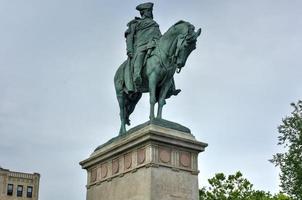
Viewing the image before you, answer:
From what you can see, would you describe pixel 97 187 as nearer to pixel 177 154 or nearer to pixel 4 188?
pixel 177 154

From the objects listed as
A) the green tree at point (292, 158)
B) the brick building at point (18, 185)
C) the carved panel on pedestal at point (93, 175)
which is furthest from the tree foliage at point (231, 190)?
the brick building at point (18, 185)

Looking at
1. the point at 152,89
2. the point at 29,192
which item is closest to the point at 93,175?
the point at 152,89

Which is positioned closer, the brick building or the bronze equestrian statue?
the bronze equestrian statue

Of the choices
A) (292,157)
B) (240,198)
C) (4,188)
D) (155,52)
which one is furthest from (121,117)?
(4,188)

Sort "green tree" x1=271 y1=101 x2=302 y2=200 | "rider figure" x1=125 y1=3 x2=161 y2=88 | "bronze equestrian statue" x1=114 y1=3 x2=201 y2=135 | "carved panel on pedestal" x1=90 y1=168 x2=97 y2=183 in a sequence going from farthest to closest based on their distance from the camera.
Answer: "green tree" x1=271 y1=101 x2=302 y2=200, "carved panel on pedestal" x1=90 y1=168 x2=97 y2=183, "rider figure" x1=125 y1=3 x2=161 y2=88, "bronze equestrian statue" x1=114 y1=3 x2=201 y2=135

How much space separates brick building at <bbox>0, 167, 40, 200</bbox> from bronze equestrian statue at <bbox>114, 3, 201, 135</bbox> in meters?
62.5

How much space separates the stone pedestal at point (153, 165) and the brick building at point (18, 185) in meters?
63.4

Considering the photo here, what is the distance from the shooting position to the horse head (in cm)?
1564

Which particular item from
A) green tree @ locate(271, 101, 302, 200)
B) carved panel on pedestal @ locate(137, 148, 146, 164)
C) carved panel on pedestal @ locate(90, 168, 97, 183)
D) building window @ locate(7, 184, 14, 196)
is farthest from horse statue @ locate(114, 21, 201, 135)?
building window @ locate(7, 184, 14, 196)

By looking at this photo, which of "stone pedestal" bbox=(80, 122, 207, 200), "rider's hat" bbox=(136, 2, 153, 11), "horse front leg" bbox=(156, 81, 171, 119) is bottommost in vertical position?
"stone pedestal" bbox=(80, 122, 207, 200)

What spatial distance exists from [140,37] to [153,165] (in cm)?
413

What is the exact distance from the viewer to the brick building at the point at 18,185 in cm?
7694

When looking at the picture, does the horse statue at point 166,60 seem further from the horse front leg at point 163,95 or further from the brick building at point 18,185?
the brick building at point 18,185

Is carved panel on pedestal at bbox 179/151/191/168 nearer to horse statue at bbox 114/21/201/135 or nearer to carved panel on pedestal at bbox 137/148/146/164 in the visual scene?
carved panel on pedestal at bbox 137/148/146/164
